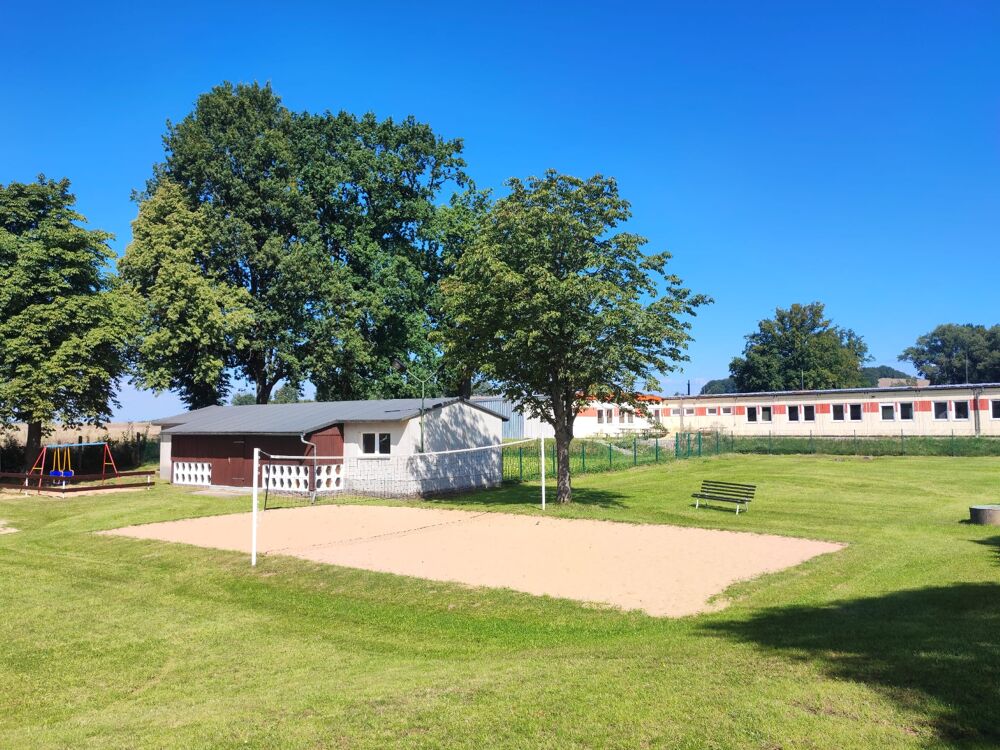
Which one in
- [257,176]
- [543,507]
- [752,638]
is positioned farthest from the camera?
[257,176]

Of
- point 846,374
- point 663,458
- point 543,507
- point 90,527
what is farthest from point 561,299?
point 846,374

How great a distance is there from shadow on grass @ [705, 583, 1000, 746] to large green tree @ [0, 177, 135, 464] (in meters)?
32.2

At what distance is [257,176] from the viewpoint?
38844 millimetres

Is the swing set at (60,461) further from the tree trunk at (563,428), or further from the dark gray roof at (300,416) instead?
the tree trunk at (563,428)

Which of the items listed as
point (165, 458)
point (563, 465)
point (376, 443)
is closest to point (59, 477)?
point (165, 458)

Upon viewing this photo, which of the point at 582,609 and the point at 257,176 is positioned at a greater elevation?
the point at 257,176

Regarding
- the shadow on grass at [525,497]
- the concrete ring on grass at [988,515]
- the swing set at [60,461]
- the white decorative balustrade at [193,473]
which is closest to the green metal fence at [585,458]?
the shadow on grass at [525,497]

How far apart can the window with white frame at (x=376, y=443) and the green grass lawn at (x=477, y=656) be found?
1086 cm

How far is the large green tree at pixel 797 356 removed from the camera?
83.7 meters

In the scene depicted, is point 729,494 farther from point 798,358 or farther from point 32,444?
point 798,358

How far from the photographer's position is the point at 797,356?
8475cm

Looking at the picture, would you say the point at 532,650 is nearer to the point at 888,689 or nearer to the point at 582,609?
the point at 582,609

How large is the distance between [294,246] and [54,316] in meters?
11.5

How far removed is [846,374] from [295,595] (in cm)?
8858
